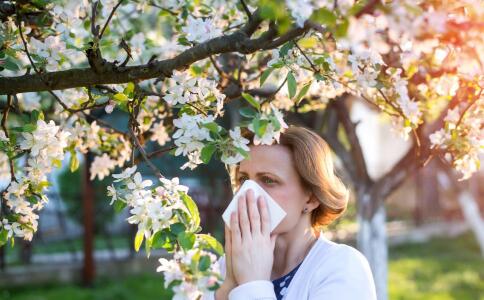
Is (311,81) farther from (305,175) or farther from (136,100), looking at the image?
(136,100)

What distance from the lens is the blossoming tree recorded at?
4.91 ft

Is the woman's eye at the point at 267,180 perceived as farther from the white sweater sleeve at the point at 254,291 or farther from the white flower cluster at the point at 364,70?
the white flower cluster at the point at 364,70

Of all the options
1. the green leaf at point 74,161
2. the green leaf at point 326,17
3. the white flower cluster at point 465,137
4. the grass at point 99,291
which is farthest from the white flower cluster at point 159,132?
the grass at point 99,291

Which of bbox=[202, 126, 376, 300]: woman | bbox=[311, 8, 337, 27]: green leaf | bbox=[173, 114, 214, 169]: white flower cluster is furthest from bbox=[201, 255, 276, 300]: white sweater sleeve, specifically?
bbox=[311, 8, 337, 27]: green leaf

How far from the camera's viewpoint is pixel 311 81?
233 cm

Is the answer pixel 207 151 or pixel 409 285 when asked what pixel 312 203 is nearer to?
pixel 207 151

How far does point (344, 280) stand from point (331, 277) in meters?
0.05

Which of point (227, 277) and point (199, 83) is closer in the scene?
point (199, 83)

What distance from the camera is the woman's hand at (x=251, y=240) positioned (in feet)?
7.14

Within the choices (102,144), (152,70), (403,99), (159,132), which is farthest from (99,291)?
(152,70)

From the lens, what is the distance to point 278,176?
2.42 m

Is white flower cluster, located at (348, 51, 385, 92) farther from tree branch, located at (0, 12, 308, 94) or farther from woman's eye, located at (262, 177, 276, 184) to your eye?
tree branch, located at (0, 12, 308, 94)

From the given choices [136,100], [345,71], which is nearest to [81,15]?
[136,100]

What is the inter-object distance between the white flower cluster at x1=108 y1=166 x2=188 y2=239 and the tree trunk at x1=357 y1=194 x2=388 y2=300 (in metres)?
2.74
